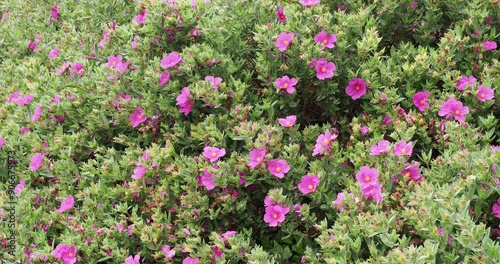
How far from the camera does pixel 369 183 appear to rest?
223cm

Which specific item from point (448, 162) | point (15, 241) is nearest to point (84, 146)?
point (15, 241)

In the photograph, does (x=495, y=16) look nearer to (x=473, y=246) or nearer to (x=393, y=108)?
(x=393, y=108)

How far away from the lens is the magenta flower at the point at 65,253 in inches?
95.9

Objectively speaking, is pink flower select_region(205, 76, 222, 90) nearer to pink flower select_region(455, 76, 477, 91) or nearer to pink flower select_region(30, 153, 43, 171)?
pink flower select_region(30, 153, 43, 171)

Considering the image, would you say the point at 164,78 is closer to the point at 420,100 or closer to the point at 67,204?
the point at 67,204

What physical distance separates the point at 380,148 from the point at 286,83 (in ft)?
1.85

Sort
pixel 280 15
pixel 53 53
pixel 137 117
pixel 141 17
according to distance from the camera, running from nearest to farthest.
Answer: pixel 137 117 → pixel 280 15 → pixel 141 17 → pixel 53 53

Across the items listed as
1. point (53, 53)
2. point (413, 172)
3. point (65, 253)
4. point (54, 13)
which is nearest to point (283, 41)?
point (413, 172)

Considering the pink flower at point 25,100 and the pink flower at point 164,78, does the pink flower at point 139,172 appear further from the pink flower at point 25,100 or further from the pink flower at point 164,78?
the pink flower at point 25,100

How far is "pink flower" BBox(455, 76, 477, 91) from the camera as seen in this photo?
2565mm

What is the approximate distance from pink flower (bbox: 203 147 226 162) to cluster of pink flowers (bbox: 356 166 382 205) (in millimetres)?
592

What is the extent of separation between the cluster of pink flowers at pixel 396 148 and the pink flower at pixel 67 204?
4.64 feet

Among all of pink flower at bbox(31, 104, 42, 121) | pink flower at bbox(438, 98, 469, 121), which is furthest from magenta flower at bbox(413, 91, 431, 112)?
pink flower at bbox(31, 104, 42, 121)

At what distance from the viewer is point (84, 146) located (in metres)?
2.96
